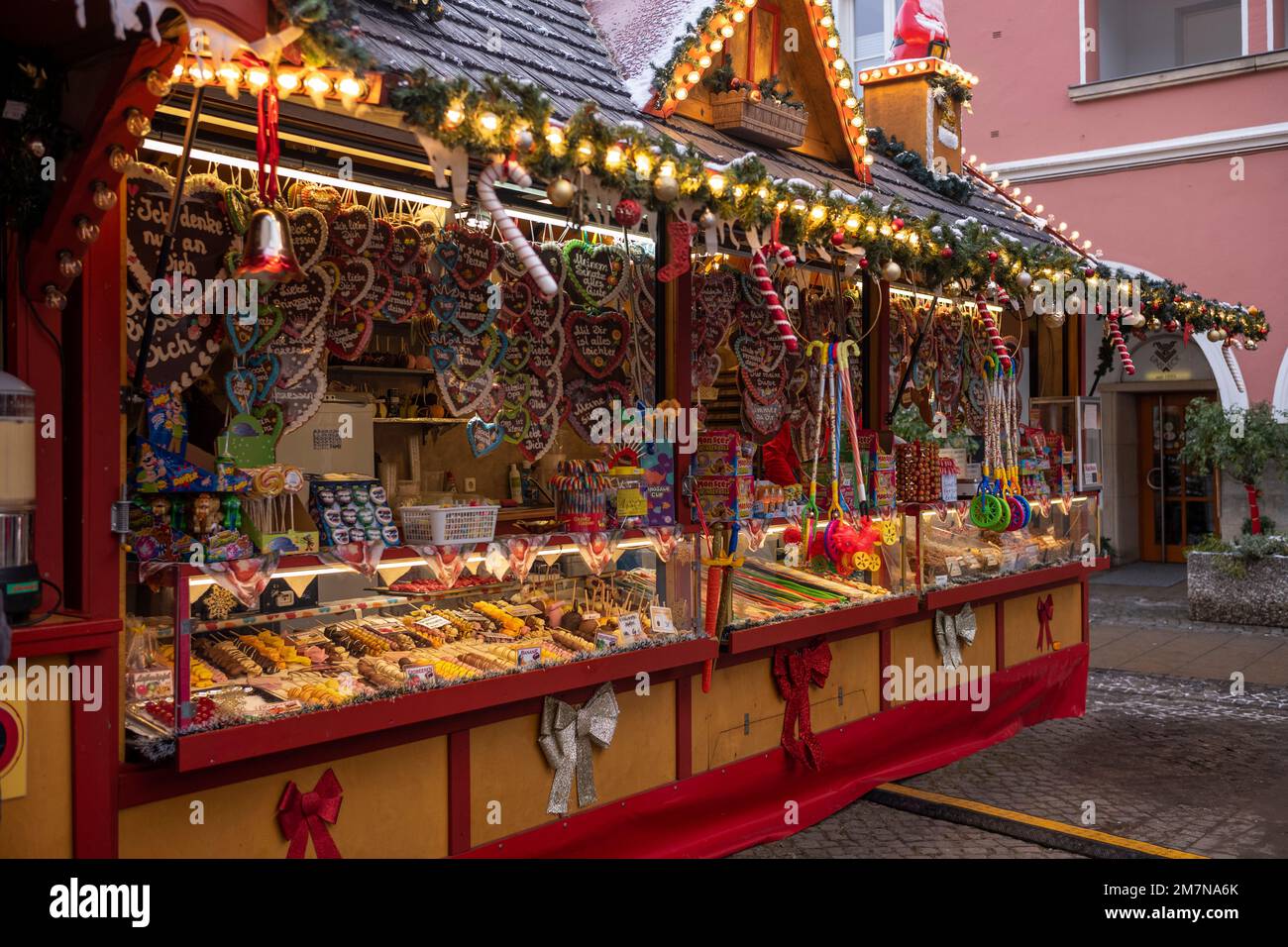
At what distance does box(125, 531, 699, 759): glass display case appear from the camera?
410 centimetres

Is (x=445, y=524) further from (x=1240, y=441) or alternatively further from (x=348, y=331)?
(x=1240, y=441)

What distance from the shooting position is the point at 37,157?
374cm

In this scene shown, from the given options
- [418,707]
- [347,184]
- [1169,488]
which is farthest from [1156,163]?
[418,707]

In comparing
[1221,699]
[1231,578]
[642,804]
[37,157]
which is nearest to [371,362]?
[642,804]

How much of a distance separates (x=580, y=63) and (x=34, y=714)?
4.17 meters

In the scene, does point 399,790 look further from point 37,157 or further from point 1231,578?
point 1231,578

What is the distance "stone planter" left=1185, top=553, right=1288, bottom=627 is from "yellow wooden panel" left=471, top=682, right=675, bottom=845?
9685 millimetres

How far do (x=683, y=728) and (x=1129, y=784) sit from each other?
324cm

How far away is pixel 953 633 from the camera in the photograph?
831 centimetres

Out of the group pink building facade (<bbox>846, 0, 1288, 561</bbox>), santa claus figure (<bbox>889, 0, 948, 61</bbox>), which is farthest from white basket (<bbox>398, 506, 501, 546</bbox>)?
pink building facade (<bbox>846, 0, 1288, 561</bbox>)

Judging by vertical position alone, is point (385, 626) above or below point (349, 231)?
below

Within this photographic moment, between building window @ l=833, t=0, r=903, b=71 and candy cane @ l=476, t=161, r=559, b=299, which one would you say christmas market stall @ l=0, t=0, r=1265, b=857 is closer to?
candy cane @ l=476, t=161, r=559, b=299

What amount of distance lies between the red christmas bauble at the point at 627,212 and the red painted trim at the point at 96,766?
254 cm

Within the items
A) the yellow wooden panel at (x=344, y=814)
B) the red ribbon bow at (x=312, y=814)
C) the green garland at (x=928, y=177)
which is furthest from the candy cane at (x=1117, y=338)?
the red ribbon bow at (x=312, y=814)
